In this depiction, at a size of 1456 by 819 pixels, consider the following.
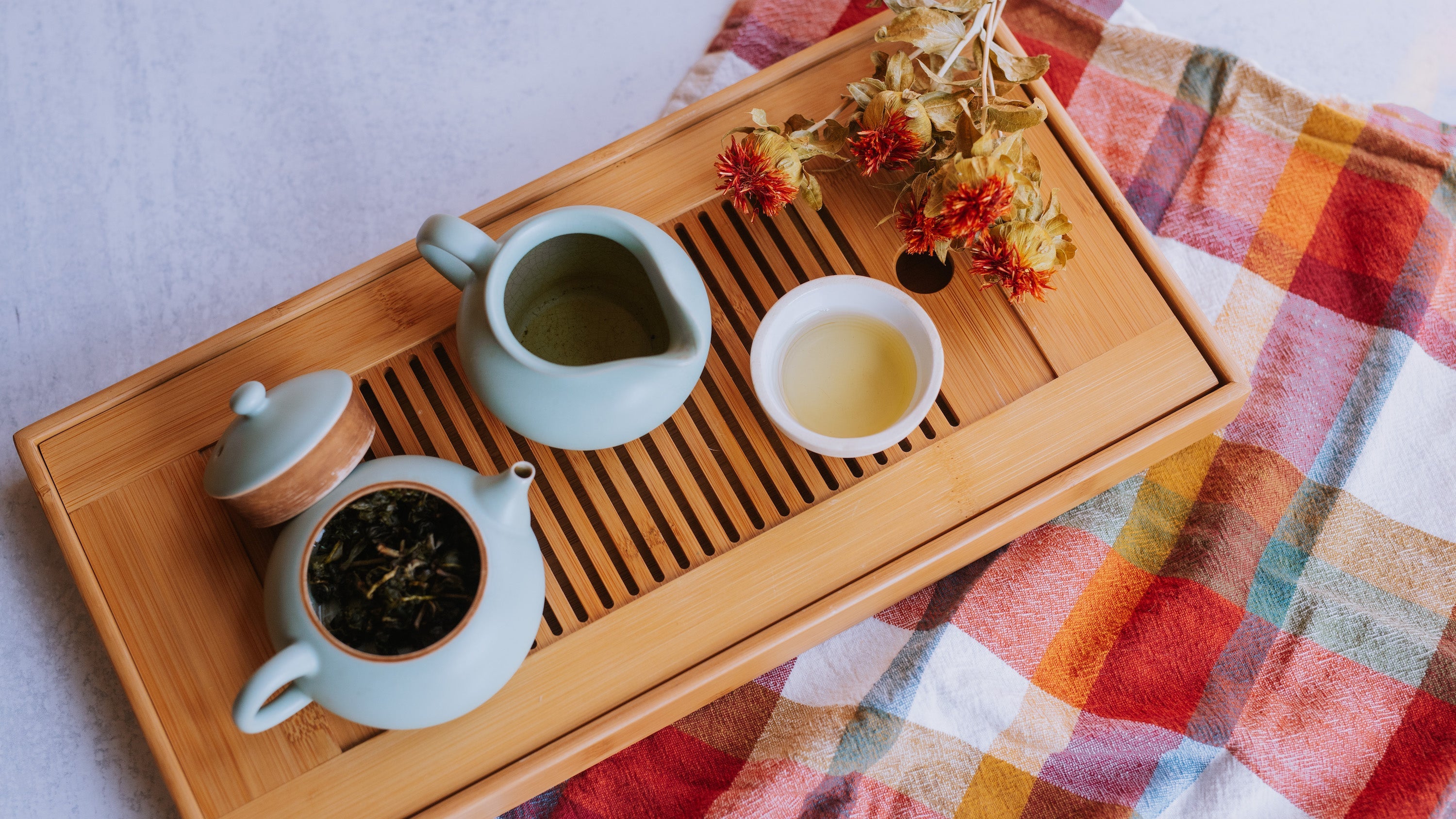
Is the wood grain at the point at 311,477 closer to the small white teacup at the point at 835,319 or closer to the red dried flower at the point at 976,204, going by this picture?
the small white teacup at the point at 835,319

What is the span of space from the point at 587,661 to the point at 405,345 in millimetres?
299

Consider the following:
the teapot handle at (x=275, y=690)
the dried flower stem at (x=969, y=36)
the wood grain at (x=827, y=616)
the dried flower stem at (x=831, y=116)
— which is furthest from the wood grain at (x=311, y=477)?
the dried flower stem at (x=969, y=36)

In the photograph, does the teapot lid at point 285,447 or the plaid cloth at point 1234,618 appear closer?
the teapot lid at point 285,447

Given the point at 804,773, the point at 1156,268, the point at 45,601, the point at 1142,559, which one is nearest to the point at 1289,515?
the point at 1142,559

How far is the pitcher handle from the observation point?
675 mm

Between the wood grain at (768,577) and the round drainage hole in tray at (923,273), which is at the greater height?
the round drainage hole in tray at (923,273)

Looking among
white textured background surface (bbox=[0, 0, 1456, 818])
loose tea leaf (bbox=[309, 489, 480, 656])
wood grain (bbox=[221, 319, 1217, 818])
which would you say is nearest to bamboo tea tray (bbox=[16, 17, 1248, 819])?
wood grain (bbox=[221, 319, 1217, 818])

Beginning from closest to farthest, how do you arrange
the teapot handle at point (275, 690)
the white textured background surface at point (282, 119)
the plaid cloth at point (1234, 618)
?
the teapot handle at point (275, 690) < the plaid cloth at point (1234, 618) < the white textured background surface at point (282, 119)

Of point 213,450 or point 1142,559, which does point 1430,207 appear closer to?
point 1142,559

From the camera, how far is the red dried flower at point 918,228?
0.73 m

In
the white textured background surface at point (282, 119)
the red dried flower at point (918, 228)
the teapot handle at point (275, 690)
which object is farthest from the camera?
the white textured background surface at point (282, 119)

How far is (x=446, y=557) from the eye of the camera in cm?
66

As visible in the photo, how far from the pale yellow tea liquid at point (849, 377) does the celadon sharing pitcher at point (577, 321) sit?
116mm

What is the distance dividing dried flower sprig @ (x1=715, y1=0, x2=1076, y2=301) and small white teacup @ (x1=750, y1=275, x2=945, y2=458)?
0.05 metres
